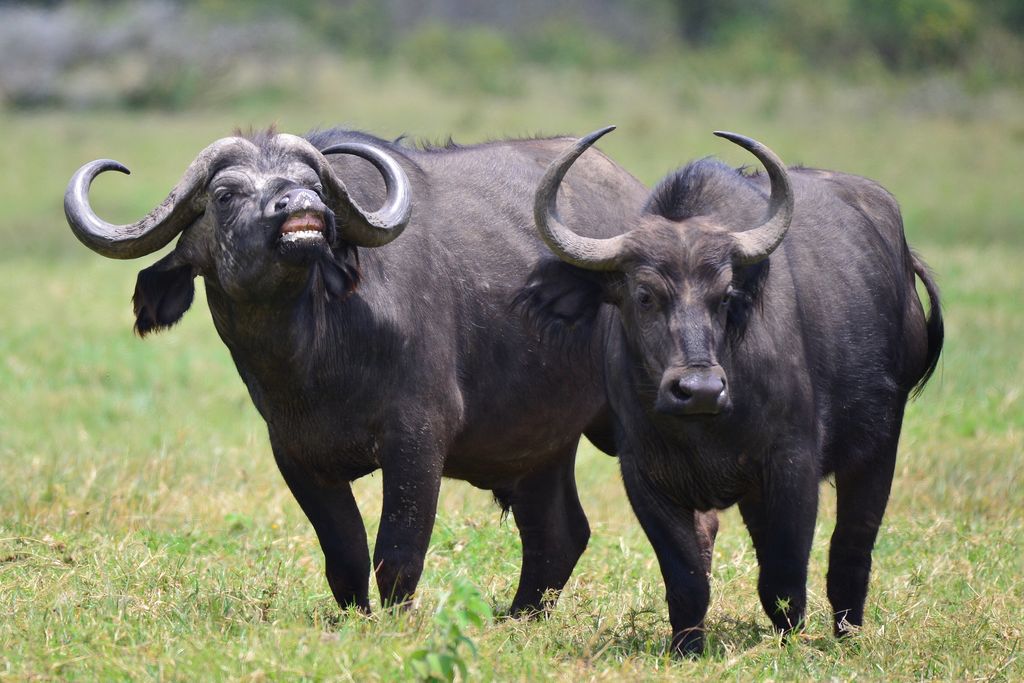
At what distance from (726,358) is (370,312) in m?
1.27

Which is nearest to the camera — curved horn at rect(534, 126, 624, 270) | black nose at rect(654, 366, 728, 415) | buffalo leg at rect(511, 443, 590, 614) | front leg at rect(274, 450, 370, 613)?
black nose at rect(654, 366, 728, 415)

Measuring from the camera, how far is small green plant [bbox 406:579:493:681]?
408 cm

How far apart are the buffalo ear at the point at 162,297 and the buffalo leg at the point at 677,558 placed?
1706mm

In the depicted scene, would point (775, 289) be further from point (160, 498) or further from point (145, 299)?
point (160, 498)

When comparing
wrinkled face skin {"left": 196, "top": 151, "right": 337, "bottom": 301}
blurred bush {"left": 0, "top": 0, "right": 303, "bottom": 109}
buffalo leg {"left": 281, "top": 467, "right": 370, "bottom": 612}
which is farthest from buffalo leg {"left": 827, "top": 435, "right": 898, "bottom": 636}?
blurred bush {"left": 0, "top": 0, "right": 303, "bottom": 109}

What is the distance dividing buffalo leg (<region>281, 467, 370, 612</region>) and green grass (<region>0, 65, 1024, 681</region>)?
0.17 m

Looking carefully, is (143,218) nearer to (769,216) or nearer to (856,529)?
(769,216)

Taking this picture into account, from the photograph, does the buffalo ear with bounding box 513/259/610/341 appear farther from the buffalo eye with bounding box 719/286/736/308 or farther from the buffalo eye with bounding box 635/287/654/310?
the buffalo eye with bounding box 719/286/736/308

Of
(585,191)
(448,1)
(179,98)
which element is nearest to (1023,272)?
(585,191)

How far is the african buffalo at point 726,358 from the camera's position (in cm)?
495

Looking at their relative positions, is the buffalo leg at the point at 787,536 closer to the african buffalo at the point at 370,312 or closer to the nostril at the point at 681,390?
the nostril at the point at 681,390

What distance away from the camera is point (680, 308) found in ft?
16.0

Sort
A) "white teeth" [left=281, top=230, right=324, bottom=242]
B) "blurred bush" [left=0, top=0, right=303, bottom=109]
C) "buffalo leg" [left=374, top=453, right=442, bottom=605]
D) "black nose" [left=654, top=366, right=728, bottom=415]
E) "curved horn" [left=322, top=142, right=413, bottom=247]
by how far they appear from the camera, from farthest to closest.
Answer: "blurred bush" [left=0, top=0, right=303, bottom=109]
"buffalo leg" [left=374, top=453, right=442, bottom=605]
"curved horn" [left=322, top=142, right=413, bottom=247]
"white teeth" [left=281, top=230, right=324, bottom=242]
"black nose" [left=654, top=366, right=728, bottom=415]

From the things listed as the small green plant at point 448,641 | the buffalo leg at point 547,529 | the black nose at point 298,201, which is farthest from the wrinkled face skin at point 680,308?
the buffalo leg at point 547,529
